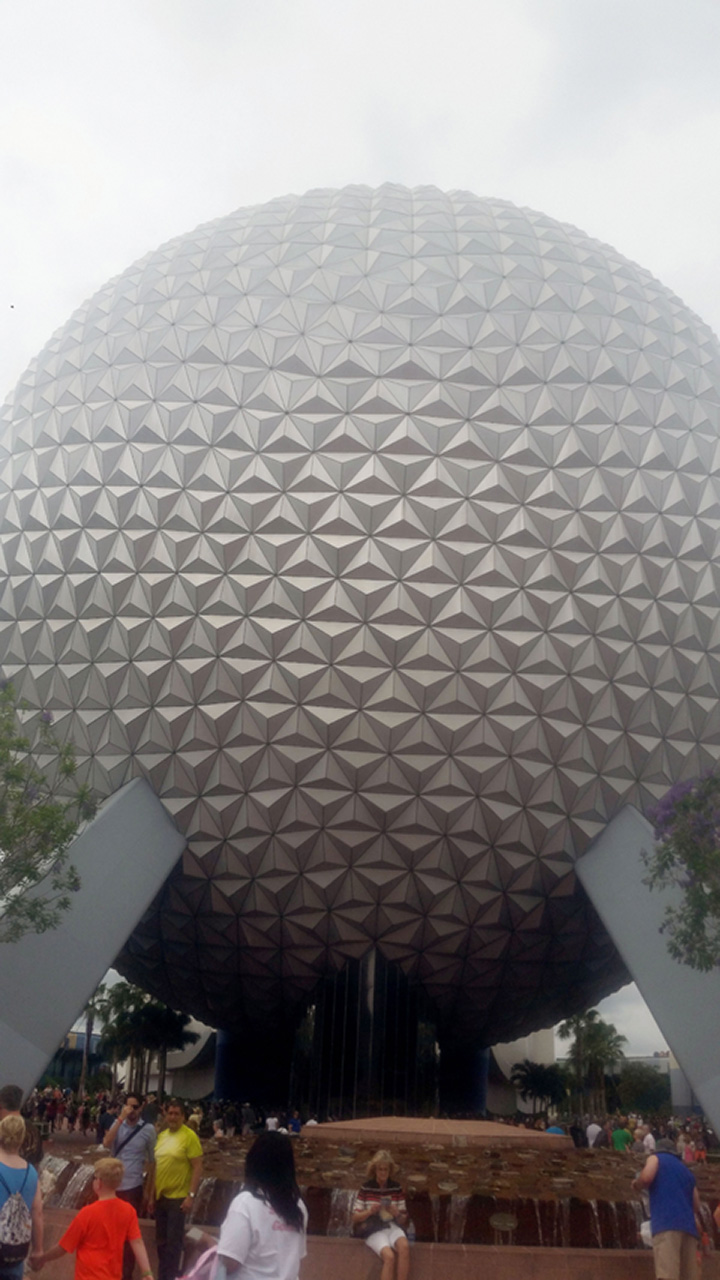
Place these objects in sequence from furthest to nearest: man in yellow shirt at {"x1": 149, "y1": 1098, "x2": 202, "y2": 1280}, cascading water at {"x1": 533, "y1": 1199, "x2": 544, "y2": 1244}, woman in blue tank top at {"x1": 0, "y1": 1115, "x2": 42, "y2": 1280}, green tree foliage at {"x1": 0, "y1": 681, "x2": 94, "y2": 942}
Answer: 1. green tree foliage at {"x1": 0, "y1": 681, "x2": 94, "y2": 942}
2. cascading water at {"x1": 533, "y1": 1199, "x2": 544, "y2": 1244}
3. man in yellow shirt at {"x1": 149, "y1": 1098, "x2": 202, "y2": 1280}
4. woman in blue tank top at {"x1": 0, "y1": 1115, "x2": 42, "y2": 1280}

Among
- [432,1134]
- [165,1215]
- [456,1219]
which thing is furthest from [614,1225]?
[432,1134]

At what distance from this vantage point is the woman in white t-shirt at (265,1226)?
13.1 feet

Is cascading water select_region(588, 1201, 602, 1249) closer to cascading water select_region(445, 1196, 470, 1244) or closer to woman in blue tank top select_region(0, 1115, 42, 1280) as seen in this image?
cascading water select_region(445, 1196, 470, 1244)

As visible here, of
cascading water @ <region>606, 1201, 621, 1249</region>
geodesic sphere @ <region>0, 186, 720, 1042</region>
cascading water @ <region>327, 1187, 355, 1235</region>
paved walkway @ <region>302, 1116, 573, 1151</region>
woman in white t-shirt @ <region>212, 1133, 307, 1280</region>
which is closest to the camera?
woman in white t-shirt @ <region>212, 1133, 307, 1280</region>

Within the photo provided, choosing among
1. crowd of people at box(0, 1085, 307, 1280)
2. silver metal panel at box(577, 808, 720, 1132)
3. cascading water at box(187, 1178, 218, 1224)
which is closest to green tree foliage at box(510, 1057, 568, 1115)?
silver metal panel at box(577, 808, 720, 1132)

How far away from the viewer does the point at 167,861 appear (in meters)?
19.8

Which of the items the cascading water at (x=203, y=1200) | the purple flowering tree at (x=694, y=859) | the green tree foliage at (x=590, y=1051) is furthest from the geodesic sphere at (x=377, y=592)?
the green tree foliage at (x=590, y=1051)

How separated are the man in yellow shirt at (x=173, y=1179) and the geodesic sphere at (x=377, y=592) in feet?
40.1

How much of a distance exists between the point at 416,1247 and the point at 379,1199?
7.59ft

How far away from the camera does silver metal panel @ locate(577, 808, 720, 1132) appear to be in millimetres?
16391

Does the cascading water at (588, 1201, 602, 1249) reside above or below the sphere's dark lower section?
below

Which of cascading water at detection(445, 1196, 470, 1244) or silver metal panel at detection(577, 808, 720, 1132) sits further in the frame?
silver metal panel at detection(577, 808, 720, 1132)

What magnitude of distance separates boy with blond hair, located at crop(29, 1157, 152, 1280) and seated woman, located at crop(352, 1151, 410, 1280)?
2.31 m

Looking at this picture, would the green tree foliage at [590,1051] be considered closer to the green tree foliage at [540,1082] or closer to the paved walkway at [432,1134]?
the green tree foliage at [540,1082]
